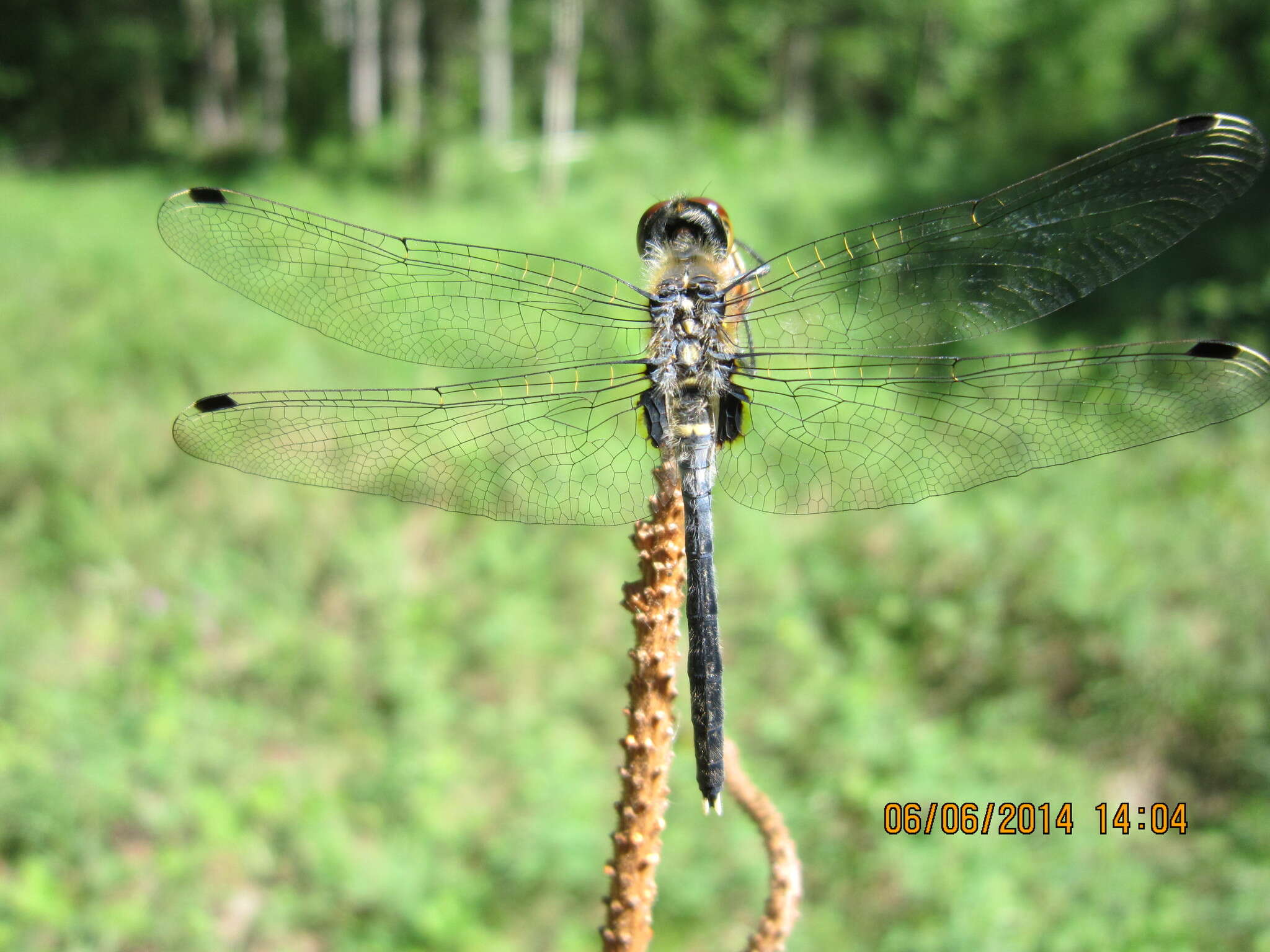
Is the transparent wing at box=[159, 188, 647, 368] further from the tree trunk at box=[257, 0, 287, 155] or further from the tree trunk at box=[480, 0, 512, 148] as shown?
the tree trunk at box=[257, 0, 287, 155]

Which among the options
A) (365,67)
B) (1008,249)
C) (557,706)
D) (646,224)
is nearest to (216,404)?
(646,224)

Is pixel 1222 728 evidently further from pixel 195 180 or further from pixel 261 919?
pixel 195 180

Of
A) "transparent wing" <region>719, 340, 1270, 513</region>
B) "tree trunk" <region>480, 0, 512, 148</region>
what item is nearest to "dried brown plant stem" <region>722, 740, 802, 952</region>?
"transparent wing" <region>719, 340, 1270, 513</region>

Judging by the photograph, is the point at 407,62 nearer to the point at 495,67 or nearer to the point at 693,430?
the point at 495,67

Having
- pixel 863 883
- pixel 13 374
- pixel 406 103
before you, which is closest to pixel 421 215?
pixel 406 103

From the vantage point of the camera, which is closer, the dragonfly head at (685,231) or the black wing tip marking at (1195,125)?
the dragonfly head at (685,231)

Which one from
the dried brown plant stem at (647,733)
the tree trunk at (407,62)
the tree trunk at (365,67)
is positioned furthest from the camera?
the tree trunk at (365,67)

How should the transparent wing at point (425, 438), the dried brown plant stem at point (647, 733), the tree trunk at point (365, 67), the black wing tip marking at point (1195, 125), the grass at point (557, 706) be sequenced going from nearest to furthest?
the dried brown plant stem at point (647, 733)
the black wing tip marking at point (1195, 125)
the transparent wing at point (425, 438)
the grass at point (557, 706)
the tree trunk at point (365, 67)

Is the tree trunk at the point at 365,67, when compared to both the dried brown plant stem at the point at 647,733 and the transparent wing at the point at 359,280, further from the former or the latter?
the dried brown plant stem at the point at 647,733

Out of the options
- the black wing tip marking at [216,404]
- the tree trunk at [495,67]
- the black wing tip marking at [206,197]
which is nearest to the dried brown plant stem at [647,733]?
the black wing tip marking at [216,404]
